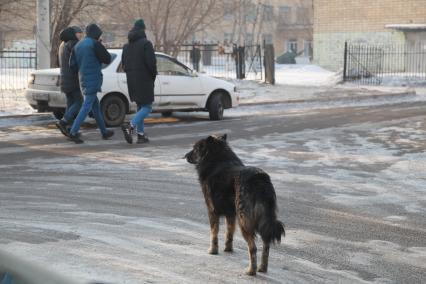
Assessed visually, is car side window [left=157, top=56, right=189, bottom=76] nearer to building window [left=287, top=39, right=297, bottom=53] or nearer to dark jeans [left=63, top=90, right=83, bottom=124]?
dark jeans [left=63, top=90, right=83, bottom=124]

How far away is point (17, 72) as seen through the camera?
27.7 m

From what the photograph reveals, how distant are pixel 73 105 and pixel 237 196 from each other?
763 cm

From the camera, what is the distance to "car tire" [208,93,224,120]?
15.8m

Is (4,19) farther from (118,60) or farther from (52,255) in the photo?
(52,255)

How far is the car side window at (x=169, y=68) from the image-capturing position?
1508 centimetres

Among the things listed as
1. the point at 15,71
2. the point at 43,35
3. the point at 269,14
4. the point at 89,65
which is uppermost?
the point at 269,14

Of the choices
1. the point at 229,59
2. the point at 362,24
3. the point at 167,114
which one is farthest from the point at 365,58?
the point at 167,114

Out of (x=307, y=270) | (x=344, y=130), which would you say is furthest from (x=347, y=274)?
Answer: (x=344, y=130)

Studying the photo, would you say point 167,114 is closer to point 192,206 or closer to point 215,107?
point 215,107

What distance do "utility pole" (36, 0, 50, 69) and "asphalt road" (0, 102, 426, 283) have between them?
3039 millimetres

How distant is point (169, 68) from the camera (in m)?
15.2

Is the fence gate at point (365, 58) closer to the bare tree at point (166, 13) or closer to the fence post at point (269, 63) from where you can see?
the bare tree at point (166, 13)

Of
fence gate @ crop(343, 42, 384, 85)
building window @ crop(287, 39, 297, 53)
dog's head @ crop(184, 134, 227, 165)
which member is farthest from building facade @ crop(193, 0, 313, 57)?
dog's head @ crop(184, 134, 227, 165)

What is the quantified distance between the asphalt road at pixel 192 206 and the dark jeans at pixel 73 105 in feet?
1.29
